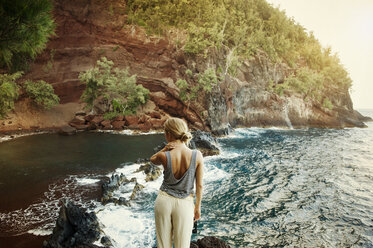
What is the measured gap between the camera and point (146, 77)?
117 ft

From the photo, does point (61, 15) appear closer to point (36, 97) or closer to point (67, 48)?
point (67, 48)

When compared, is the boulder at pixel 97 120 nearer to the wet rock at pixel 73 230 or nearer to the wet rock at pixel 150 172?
the wet rock at pixel 150 172

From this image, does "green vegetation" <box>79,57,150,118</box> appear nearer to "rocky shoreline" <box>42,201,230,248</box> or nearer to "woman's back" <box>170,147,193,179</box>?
"rocky shoreline" <box>42,201,230,248</box>

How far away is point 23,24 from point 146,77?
31261mm

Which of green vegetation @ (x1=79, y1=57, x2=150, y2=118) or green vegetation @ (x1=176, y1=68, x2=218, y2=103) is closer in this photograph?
green vegetation @ (x1=176, y1=68, x2=218, y2=103)

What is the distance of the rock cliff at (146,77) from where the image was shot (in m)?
30.4

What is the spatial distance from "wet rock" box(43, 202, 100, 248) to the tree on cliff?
505cm

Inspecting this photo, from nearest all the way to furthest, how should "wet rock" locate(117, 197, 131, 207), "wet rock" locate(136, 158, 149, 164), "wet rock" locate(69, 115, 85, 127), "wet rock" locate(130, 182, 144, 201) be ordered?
1. "wet rock" locate(117, 197, 131, 207)
2. "wet rock" locate(130, 182, 144, 201)
3. "wet rock" locate(136, 158, 149, 164)
4. "wet rock" locate(69, 115, 85, 127)

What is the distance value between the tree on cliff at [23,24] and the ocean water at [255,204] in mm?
6267

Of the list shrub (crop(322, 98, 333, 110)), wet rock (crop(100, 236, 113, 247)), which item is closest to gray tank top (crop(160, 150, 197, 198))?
wet rock (crop(100, 236, 113, 247))

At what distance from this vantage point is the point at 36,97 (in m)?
27.3

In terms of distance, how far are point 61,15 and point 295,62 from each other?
51486 millimetres

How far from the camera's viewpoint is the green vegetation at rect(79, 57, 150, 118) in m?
30.3

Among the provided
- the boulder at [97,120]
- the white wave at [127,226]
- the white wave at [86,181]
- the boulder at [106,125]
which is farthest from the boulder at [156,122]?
the white wave at [127,226]
